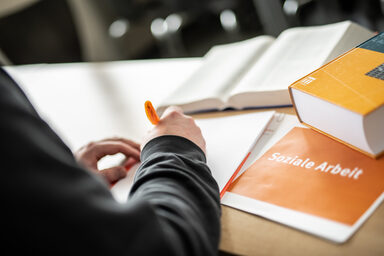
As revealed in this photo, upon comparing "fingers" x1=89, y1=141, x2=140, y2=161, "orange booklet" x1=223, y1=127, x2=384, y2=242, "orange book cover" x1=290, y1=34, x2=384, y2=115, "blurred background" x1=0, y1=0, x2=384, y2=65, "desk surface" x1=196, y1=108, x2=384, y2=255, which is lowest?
"blurred background" x1=0, y1=0, x2=384, y2=65

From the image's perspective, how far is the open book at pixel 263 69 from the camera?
94 cm

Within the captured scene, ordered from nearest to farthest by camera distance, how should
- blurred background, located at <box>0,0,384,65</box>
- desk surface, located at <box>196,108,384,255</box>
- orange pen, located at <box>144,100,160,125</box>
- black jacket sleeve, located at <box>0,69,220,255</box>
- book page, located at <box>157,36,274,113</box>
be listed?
1. black jacket sleeve, located at <box>0,69,220,255</box>
2. desk surface, located at <box>196,108,384,255</box>
3. orange pen, located at <box>144,100,160,125</box>
4. book page, located at <box>157,36,274,113</box>
5. blurred background, located at <box>0,0,384,65</box>

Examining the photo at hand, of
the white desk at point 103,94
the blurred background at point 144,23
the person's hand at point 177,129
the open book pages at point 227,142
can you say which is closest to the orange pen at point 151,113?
the person's hand at point 177,129

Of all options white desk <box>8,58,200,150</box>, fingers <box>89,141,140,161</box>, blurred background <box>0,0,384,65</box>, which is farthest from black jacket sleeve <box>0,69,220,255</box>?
blurred background <box>0,0,384,65</box>

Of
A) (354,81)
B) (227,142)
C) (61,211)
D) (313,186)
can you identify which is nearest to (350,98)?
(354,81)

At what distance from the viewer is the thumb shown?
2.90ft

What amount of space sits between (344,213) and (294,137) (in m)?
0.23

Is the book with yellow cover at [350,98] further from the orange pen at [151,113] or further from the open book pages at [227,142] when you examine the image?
the orange pen at [151,113]

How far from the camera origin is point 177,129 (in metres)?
0.79

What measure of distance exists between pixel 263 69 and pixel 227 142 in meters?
0.25

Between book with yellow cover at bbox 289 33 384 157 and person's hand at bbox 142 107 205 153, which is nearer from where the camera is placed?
book with yellow cover at bbox 289 33 384 157

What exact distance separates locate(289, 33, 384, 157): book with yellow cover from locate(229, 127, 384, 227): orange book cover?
0.03 m

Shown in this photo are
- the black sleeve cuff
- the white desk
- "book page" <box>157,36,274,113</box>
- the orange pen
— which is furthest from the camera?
the white desk

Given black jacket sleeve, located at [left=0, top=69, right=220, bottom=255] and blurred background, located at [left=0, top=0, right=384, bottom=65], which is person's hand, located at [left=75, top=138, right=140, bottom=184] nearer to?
black jacket sleeve, located at [left=0, top=69, right=220, bottom=255]
